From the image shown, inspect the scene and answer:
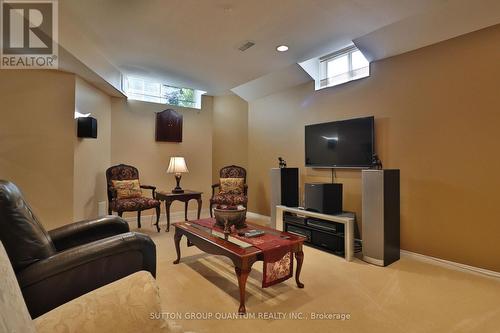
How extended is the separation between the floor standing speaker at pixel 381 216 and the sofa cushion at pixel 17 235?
2956mm

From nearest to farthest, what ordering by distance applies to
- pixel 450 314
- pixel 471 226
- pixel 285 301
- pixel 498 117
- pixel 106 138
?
pixel 450 314 → pixel 285 301 → pixel 498 117 → pixel 471 226 → pixel 106 138

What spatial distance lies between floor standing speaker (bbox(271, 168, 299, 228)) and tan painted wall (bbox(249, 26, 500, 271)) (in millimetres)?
726

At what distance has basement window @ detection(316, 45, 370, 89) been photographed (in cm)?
361

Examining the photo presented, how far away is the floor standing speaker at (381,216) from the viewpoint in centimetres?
288

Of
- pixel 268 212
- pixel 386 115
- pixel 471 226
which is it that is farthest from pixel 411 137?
pixel 268 212

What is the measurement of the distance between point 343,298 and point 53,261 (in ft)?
6.81

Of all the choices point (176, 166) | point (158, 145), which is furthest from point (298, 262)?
point (158, 145)

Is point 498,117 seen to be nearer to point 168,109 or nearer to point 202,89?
point 202,89

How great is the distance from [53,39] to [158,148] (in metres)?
2.57

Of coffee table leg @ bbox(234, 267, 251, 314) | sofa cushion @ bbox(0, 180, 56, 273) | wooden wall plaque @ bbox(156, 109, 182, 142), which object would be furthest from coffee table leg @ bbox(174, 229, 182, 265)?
wooden wall plaque @ bbox(156, 109, 182, 142)

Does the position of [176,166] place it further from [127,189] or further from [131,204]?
[131,204]

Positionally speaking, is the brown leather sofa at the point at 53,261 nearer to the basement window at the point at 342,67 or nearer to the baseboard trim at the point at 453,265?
the baseboard trim at the point at 453,265

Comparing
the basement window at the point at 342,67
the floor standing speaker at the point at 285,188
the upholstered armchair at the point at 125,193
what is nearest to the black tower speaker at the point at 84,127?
the upholstered armchair at the point at 125,193

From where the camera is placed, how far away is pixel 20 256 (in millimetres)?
1242
